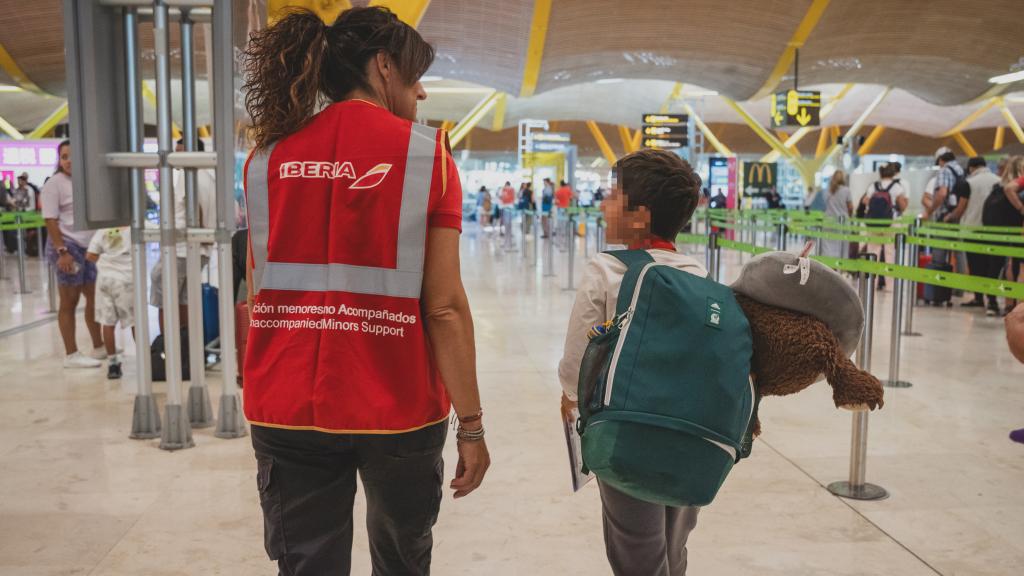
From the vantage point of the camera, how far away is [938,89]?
95.1ft

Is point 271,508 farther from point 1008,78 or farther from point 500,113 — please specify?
point 500,113

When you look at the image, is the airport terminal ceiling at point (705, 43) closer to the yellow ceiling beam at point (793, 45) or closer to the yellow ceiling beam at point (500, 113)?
the yellow ceiling beam at point (793, 45)

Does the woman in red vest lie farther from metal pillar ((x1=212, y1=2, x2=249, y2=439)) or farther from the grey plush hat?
metal pillar ((x1=212, y1=2, x2=249, y2=439))

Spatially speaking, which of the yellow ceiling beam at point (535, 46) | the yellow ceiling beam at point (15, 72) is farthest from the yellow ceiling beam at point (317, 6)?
the yellow ceiling beam at point (15, 72)

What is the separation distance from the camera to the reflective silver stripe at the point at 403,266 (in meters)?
1.73

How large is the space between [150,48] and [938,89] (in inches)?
925

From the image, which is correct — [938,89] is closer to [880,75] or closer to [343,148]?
[880,75]

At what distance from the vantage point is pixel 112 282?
693 cm

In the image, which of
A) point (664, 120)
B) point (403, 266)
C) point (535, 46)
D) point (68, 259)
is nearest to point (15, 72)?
point (535, 46)

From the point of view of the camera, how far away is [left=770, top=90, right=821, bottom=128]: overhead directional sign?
2438cm

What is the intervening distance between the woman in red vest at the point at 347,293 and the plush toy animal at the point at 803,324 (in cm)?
65

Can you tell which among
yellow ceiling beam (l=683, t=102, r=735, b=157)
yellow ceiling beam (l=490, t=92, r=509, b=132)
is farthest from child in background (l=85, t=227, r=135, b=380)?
yellow ceiling beam (l=490, t=92, r=509, b=132)

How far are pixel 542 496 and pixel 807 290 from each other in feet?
8.17

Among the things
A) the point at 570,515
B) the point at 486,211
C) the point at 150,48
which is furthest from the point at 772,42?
the point at 570,515
